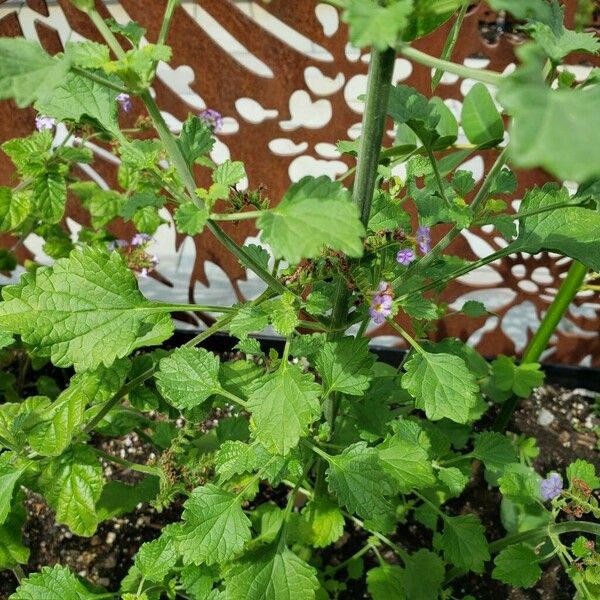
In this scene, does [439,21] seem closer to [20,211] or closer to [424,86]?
[424,86]

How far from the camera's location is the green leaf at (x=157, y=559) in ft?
3.47

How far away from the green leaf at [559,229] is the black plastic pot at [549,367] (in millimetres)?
→ 883

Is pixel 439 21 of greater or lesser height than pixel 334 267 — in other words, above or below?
above

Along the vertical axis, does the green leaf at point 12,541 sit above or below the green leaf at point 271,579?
below

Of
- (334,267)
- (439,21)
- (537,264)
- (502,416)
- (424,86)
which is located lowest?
(502,416)

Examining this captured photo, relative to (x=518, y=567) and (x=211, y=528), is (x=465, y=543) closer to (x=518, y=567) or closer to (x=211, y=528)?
(x=518, y=567)

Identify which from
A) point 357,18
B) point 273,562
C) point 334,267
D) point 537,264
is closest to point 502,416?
point 537,264

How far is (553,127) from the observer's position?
399 millimetres

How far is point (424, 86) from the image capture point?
150 cm

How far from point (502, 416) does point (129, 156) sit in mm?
1171

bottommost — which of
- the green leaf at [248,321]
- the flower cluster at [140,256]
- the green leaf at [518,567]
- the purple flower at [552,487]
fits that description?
the green leaf at [518,567]

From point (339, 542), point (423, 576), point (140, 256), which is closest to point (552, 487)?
point (423, 576)

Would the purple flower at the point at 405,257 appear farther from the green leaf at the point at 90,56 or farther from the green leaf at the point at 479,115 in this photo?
the green leaf at the point at 90,56

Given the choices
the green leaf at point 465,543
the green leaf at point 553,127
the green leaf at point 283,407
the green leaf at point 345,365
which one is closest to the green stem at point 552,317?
the green leaf at point 465,543
